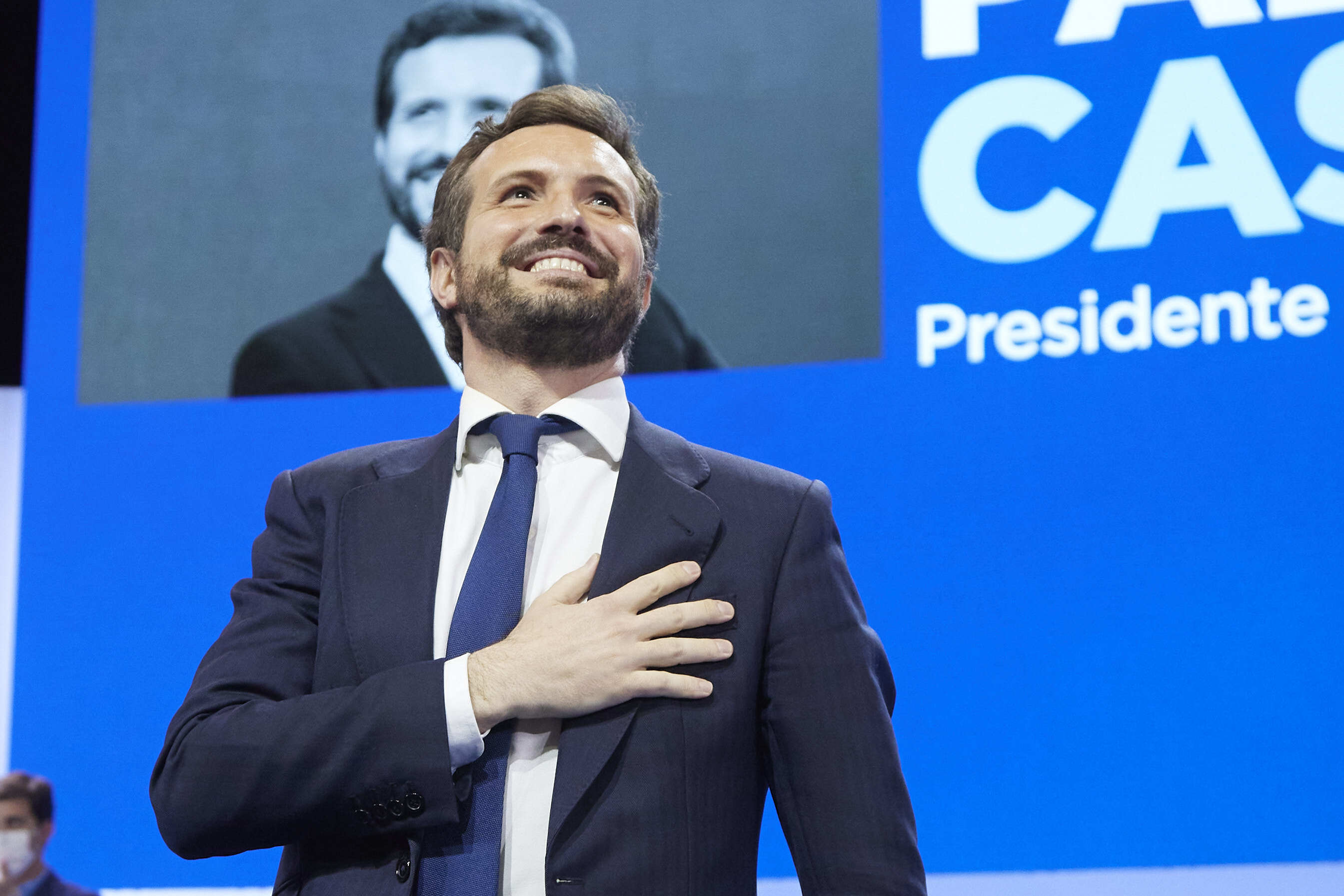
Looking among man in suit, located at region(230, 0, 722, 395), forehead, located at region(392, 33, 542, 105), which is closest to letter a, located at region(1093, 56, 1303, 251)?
man in suit, located at region(230, 0, 722, 395)

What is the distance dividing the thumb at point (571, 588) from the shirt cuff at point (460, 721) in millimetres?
135

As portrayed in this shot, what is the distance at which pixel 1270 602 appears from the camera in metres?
3.18

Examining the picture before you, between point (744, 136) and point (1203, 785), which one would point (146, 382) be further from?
point (1203, 785)

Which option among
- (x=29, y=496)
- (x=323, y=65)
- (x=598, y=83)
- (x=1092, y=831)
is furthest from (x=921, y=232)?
(x=29, y=496)

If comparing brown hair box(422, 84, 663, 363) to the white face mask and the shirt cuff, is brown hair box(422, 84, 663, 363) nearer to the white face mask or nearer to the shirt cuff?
the shirt cuff

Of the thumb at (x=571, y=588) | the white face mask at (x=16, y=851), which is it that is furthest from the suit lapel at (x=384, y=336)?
the thumb at (x=571, y=588)

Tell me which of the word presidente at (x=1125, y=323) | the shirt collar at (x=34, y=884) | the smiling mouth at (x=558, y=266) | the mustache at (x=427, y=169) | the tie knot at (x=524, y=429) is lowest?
the shirt collar at (x=34, y=884)

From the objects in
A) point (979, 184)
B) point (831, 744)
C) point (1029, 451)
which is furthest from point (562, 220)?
point (979, 184)

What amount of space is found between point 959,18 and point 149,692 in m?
2.99

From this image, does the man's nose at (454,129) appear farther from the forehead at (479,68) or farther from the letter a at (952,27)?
the letter a at (952,27)

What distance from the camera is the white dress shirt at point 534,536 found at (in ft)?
4.75

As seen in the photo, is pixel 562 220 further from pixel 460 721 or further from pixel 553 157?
pixel 460 721

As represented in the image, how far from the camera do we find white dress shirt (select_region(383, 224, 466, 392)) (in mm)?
4055

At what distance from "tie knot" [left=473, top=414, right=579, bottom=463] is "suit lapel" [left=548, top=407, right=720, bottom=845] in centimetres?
9
